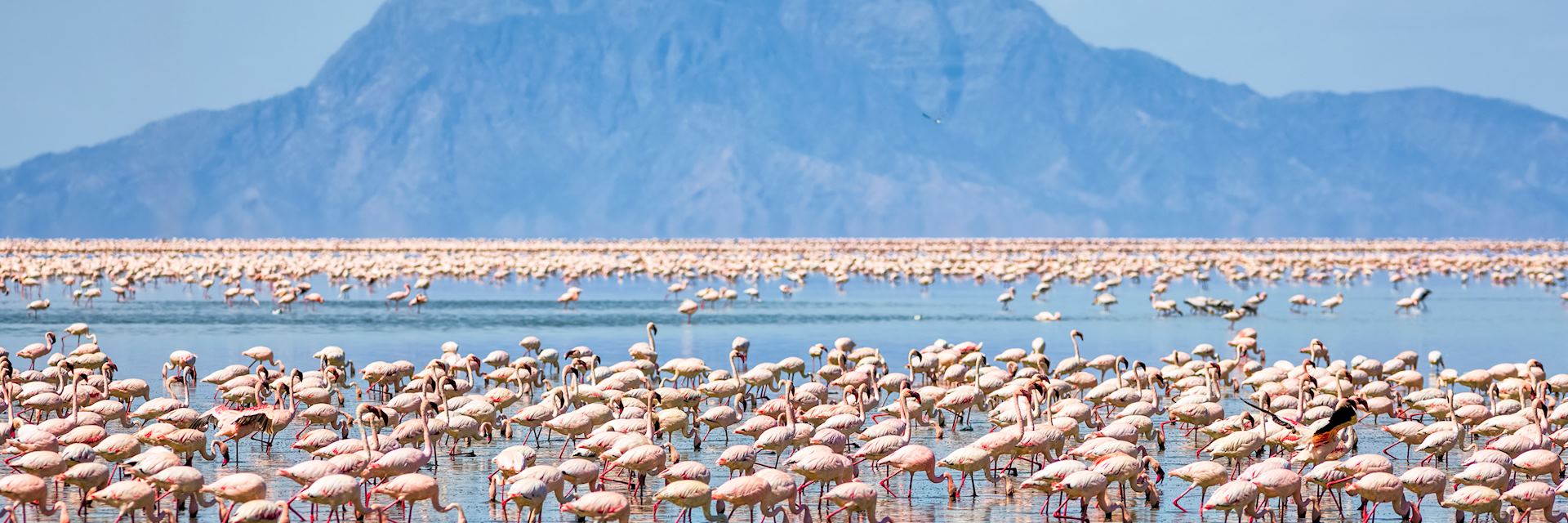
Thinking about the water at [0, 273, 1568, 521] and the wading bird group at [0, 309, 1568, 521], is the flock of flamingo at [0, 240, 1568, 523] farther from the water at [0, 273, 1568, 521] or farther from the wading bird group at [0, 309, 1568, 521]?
the water at [0, 273, 1568, 521]

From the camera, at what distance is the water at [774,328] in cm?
2284

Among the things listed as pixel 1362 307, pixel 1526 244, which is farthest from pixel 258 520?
pixel 1526 244

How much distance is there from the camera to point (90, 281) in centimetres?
4991

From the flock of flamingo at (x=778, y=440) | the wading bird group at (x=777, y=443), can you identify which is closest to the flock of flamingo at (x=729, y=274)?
the flock of flamingo at (x=778, y=440)

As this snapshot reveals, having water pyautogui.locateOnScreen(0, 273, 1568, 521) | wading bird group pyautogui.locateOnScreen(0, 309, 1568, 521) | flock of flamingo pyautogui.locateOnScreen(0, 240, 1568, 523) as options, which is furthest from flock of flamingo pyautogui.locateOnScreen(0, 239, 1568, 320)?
wading bird group pyautogui.locateOnScreen(0, 309, 1568, 521)

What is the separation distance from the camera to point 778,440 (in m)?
14.8

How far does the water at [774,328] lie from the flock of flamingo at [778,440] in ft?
1.01

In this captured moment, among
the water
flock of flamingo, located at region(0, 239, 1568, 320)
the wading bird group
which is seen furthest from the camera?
flock of flamingo, located at region(0, 239, 1568, 320)

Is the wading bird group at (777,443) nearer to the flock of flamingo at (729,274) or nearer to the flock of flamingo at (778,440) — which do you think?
the flock of flamingo at (778,440)

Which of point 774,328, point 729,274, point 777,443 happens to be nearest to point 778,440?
point 777,443

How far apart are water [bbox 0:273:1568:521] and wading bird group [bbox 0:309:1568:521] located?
26cm

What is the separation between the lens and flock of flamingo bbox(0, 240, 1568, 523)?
41.7 ft

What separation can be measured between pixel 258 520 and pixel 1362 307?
3576 cm

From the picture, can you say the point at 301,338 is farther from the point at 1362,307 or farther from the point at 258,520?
the point at 1362,307
